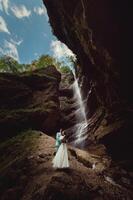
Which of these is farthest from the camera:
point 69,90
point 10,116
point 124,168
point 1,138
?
point 69,90

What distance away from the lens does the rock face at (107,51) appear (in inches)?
594

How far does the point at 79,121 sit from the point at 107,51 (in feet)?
49.3

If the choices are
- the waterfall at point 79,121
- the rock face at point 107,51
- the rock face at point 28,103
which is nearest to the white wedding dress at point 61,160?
the rock face at point 107,51

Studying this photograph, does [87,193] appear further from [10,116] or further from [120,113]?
[10,116]

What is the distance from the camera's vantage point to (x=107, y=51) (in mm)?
17438

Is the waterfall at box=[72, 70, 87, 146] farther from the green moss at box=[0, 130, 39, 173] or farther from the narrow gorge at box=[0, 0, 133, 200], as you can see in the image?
the green moss at box=[0, 130, 39, 173]

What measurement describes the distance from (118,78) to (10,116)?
1049cm

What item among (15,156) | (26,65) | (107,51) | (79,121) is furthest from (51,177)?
(26,65)

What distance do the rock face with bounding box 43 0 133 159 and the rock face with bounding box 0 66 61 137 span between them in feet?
15.2

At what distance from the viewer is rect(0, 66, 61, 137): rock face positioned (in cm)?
2247

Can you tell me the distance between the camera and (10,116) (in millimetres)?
22656

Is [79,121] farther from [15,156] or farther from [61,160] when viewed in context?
[61,160]

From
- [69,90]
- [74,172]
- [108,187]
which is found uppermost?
[69,90]

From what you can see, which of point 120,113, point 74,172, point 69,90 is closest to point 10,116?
point 120,113
